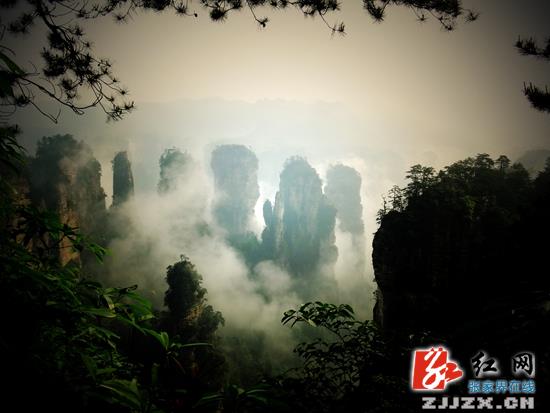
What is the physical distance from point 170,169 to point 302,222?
106ft

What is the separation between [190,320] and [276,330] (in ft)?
77.3

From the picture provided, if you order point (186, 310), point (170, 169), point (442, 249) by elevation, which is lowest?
point (186, 310)

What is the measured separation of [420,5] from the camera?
3.80m

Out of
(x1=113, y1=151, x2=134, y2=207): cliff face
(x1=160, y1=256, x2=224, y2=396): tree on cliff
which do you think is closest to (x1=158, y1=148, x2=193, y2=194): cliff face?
(x1=113, y1=151, x2=134, y2=207): cliff face

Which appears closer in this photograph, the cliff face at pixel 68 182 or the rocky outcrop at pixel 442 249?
the rocky outcrop at pixel 442 249

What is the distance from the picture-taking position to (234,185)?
67062mm

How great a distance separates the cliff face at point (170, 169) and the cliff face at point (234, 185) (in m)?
9.44

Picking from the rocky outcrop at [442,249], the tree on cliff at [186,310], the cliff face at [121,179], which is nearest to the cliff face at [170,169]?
the cliff face at [121,179]

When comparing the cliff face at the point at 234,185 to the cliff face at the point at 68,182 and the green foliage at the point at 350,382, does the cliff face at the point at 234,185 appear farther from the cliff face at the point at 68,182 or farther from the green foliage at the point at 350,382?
the green foliage at the point at 350,382

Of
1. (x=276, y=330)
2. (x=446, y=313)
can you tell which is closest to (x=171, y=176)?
(x=276, y=330)

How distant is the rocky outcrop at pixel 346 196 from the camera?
252 ft

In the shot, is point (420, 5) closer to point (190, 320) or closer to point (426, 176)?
point (426, 176)

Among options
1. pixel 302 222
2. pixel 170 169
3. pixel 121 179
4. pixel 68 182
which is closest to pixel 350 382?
pixel 68 182

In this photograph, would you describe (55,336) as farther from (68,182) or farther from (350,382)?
(68,182)
